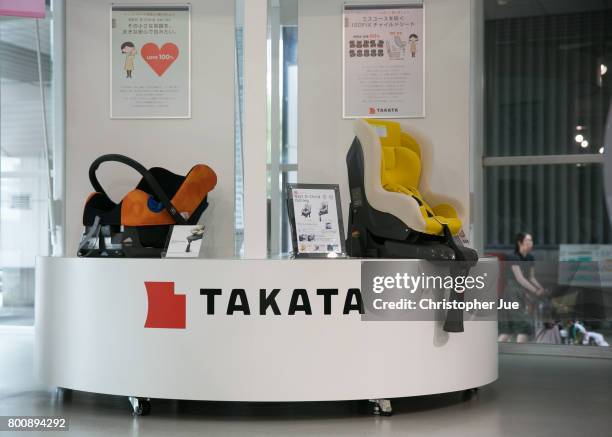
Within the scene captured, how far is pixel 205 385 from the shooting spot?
3682 mm

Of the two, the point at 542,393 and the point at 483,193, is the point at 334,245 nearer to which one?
the point at 542,393

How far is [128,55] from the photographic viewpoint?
517cm

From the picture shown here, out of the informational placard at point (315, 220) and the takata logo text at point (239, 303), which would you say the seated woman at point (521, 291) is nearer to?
the informational placard at point (315, 220)

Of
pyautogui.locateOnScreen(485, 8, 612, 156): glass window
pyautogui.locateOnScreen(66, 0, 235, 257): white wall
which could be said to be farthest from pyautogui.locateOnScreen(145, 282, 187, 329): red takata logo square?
pyautogui.locateOnScreen(485, 8, 612, 156): glass window

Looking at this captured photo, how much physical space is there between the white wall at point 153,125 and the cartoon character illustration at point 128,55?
4.7 inches

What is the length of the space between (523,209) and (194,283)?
147 inches

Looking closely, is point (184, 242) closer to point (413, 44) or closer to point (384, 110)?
point (384, 110)

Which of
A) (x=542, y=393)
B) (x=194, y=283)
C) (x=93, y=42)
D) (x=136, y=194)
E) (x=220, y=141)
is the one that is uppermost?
(x=93, y=42)

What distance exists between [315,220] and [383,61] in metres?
1.48

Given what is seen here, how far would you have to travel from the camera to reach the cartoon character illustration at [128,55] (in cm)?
516

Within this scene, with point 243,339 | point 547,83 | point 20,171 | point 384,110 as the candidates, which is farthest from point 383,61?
point 20,171

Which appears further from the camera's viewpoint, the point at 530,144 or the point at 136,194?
the point at 530,144

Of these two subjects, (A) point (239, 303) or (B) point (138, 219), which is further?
(B) point (138, 219)

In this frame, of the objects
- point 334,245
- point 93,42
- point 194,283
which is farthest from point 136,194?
point 93,42
